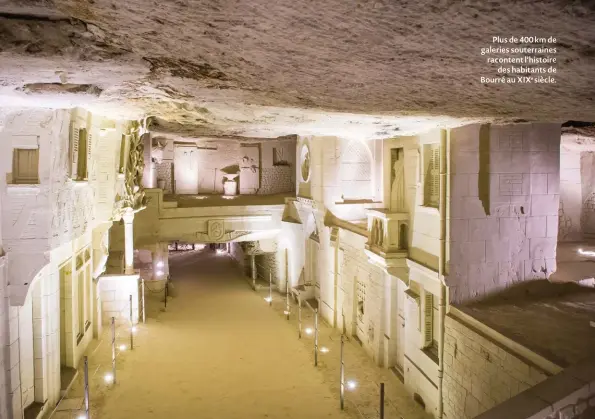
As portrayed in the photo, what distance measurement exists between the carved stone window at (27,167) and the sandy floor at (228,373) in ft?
17.5

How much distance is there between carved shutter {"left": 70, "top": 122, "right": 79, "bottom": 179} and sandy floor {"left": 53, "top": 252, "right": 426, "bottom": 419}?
17.9 ft

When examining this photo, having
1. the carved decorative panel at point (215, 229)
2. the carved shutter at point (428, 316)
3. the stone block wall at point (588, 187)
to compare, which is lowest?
the carved shutter at point (428, 316)

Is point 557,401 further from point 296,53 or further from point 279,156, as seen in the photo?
point 279,156

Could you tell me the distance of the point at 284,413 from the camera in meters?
10.7

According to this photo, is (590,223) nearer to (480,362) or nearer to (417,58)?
(480,362)

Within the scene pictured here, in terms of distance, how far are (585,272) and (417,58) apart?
31.6 ft

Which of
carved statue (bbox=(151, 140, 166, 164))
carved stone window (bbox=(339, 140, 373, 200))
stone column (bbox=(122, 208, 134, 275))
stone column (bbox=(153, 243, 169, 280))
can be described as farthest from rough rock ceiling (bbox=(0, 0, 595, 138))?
carved statue (bbox=(151, 140, 166, 164))

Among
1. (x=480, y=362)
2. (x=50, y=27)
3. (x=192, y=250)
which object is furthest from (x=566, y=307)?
(x=192, y=250)

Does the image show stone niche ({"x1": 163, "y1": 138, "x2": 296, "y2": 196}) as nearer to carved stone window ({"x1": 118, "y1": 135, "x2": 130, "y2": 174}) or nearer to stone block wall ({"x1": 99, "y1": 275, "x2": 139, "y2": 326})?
stone block wall ({"x1": 99, "y1": 275, "x2": 139, "y2": 326})

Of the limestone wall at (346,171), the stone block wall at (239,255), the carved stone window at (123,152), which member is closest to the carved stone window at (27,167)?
the carved stone window at (123,152)

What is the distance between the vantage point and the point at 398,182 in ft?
45.2

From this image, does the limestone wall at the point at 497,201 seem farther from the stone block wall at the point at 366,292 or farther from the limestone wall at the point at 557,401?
the limestone wall at the point at 557,401

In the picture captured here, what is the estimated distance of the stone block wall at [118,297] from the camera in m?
16.7

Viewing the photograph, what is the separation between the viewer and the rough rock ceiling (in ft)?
10.8
